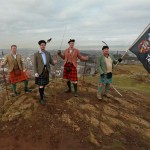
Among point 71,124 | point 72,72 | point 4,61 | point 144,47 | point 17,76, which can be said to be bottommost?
point 71,124

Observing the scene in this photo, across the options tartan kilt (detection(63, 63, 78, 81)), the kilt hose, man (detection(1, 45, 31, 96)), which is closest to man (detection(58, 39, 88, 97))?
tartan kilt (detection(63, 63, 78, 81))

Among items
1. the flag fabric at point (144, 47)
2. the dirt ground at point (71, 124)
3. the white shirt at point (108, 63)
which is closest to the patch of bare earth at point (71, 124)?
the dirt ground at point (71, 124)

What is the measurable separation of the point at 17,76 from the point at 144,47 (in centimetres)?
435

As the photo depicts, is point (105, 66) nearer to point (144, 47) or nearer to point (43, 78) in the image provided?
point (144, 47)

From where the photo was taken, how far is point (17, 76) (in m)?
8.83

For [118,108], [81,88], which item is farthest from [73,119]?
[81,88]

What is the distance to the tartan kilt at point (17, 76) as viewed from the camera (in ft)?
28.8

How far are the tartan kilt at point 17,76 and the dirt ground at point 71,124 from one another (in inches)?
25.3

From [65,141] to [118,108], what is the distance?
270 centimetres

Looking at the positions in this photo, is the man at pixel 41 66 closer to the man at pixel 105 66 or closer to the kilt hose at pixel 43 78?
the kilt hose at pixel 43 78

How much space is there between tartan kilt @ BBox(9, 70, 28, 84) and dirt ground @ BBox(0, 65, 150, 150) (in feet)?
2.11

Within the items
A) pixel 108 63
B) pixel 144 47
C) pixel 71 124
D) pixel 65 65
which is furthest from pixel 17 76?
pixel 144 47

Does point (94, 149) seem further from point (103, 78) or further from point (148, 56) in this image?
point (148, 56)

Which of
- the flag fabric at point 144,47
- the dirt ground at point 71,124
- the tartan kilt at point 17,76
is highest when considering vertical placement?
the flag fabric at point 144,47
